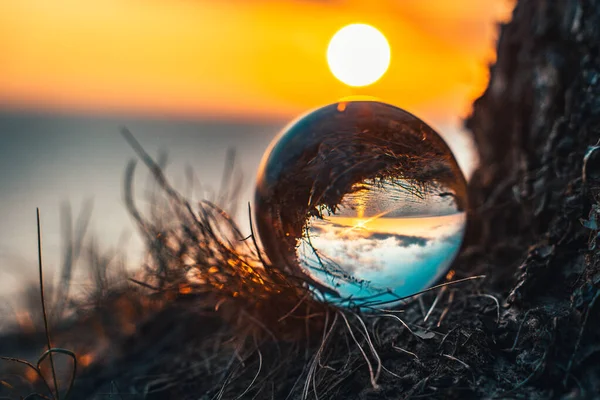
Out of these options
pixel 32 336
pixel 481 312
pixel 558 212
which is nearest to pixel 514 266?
pixel 558 212

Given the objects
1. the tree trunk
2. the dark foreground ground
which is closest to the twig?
the dark foreground ground

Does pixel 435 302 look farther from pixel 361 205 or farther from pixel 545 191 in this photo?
pixel 545 191

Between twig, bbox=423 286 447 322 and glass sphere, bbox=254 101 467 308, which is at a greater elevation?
glass sphere, bbox=254 101 467 308

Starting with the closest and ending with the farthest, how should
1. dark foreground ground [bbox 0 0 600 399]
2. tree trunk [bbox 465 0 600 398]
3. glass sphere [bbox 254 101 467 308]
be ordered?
tree trunk [bbox 465 0 600 398], dark foreground ground [bbox 0 0 600 399], glass sphere [bbox 254 101 467 308]

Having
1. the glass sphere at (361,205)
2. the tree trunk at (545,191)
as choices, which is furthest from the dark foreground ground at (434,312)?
the glass sphere at (361,205)

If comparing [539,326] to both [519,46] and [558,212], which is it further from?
[519,46]

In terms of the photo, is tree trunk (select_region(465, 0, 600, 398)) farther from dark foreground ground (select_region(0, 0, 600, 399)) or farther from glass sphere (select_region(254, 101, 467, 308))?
glass sphere (select_region(254, 101, 467, 308))
